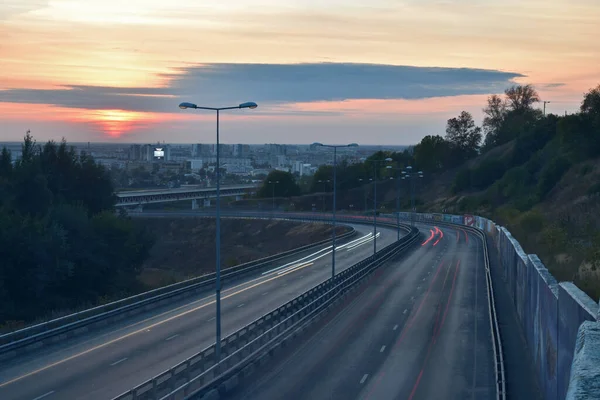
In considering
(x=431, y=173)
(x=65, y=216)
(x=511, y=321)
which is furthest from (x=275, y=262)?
(x=431, y=173)

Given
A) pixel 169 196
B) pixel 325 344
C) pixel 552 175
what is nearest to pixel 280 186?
pixel 169 196

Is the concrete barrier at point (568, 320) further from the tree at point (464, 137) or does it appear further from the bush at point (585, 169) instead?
the tree at point (464, 137)

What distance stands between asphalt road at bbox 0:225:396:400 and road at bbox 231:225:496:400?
3.48 metres

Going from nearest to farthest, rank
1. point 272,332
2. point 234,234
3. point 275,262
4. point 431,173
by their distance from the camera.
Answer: point 272,332
point 275,262
point 234,234
point 431,173

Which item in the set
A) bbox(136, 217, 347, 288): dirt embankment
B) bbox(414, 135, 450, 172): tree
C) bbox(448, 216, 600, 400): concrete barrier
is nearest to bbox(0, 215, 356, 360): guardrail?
bbox(448, 216, 600, 400): concrete barrier

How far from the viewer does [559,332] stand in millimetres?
17578

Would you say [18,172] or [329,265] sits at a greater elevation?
[18,172]

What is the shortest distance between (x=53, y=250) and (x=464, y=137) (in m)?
126

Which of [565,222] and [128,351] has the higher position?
[565,222]

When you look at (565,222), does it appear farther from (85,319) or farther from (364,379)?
(85,319)

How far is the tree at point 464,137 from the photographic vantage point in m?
158

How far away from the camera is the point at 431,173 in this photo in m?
154

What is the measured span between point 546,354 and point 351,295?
64.3 feet

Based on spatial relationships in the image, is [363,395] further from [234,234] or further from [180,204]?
[180,204]
